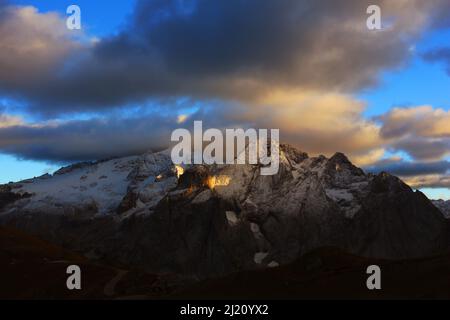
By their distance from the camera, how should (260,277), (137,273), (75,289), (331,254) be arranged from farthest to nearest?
1. (137,273)
2. (75,289)
3. (331,254)
4. (260,277)

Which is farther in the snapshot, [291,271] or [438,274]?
[291,271]
